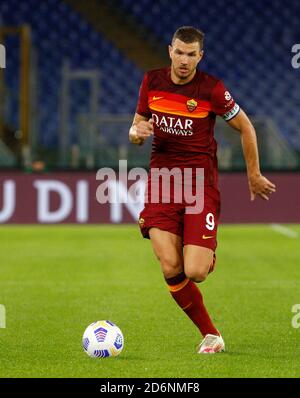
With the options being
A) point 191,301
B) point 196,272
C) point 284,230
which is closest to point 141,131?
point 196,272

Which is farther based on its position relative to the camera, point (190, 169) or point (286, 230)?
point (286, 230)

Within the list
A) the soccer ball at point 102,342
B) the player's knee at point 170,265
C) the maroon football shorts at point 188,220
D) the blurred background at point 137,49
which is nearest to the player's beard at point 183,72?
the maroon football shorts at point 188,220

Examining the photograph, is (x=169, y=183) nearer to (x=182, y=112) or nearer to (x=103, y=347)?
(x=182, y=112)

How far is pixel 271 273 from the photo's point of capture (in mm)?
11883

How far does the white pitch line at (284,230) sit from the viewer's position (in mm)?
17234

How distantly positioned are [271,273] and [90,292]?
2421 mm

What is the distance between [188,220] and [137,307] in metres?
2.32

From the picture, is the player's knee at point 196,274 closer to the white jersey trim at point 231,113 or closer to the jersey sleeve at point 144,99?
the white jersey trim at point 231,113

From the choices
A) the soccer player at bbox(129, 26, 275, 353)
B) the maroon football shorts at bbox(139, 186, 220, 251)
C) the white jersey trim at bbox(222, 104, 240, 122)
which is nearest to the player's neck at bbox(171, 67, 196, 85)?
the soccer player at bbox(129, 26, 275, 353)

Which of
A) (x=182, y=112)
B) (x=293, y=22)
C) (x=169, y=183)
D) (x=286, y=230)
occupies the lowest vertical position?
(x=286, y=230)

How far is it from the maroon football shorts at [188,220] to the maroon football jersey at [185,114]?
0.50 feet

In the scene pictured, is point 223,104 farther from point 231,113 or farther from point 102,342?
point 102,342

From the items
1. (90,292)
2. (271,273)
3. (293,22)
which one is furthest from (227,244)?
(293,22)

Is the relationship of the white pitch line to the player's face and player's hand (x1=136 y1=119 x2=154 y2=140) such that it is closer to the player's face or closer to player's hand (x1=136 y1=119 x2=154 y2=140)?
the player's face
